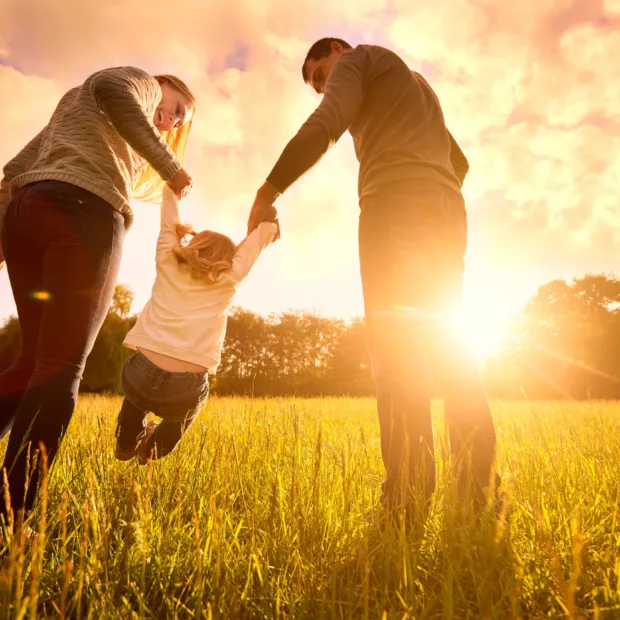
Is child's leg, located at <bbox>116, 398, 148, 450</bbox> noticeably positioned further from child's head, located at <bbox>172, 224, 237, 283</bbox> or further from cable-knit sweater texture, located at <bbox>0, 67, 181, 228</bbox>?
cable-knit sweater texture, located at <bbox>0, 67, 181, 228</bbox>

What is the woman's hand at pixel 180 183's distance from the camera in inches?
87.6

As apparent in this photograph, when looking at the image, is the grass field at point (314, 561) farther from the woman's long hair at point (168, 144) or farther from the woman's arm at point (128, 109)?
the woman's long hair at point (168, 144)

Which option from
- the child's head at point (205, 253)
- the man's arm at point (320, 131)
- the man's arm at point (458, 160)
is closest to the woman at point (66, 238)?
the child's head at point (205, 253)

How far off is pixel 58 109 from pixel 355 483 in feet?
8.08

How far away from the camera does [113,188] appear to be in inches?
76.5

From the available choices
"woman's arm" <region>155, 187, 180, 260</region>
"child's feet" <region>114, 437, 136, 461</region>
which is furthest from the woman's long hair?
"child's feet" <region>114, 437, 136, 461</region>

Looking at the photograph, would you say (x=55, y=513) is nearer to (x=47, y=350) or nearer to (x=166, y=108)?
(x=47, y=350)

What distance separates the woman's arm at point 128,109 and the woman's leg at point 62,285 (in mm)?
353

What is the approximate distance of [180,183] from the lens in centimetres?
226

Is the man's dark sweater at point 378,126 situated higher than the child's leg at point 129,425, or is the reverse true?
the man's dark sweater at point 378,126

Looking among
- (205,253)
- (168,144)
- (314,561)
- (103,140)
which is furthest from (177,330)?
(314,561)

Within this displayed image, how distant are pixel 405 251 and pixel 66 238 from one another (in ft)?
5.00

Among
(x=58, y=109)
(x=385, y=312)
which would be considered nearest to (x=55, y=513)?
(x=385, y=312)

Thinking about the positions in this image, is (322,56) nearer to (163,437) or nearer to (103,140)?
(103,140)
